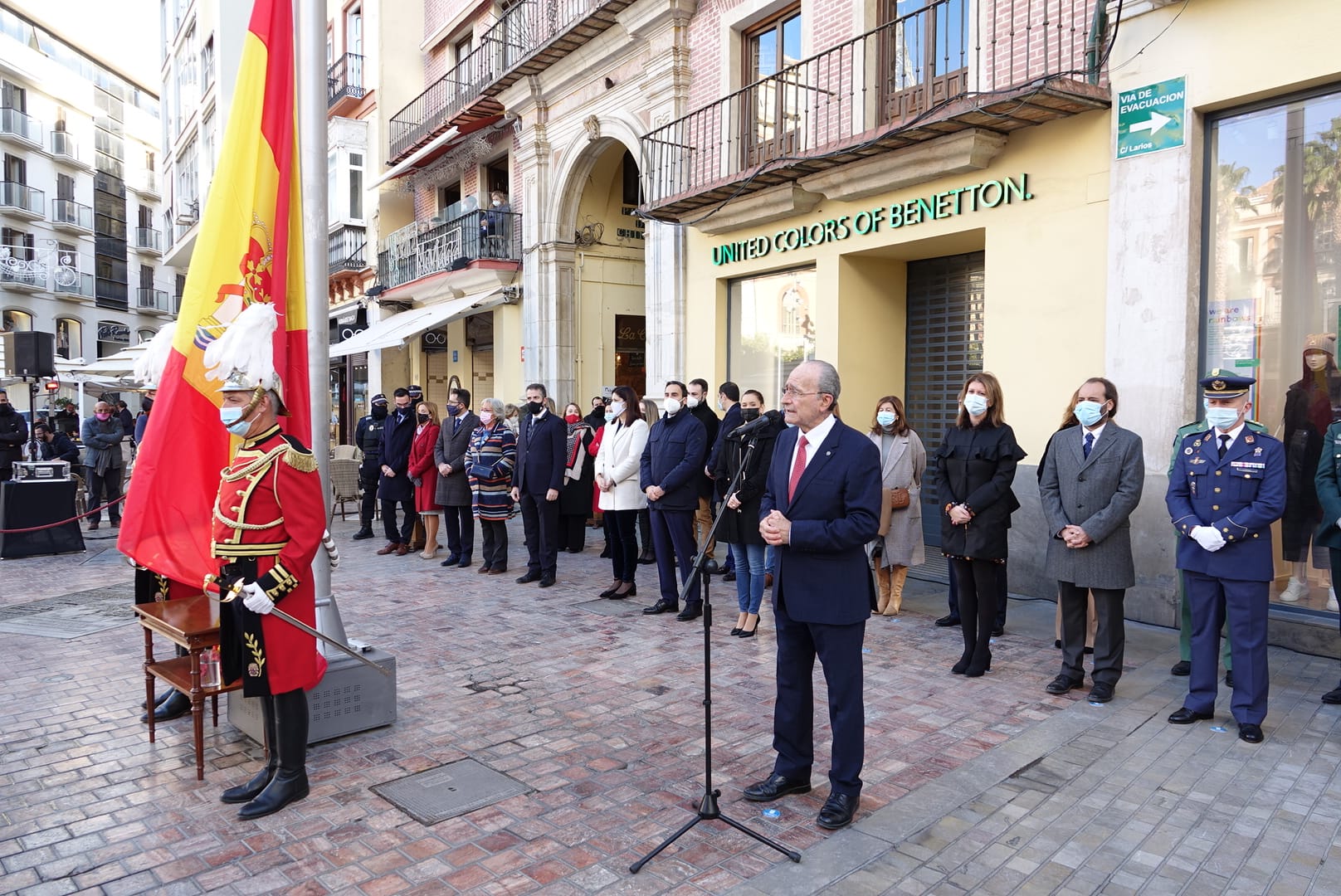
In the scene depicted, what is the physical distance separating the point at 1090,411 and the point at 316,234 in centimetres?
482

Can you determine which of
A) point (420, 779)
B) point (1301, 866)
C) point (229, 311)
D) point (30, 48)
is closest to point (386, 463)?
point (229, 311)

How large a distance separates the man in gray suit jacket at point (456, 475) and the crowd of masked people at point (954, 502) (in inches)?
0.8

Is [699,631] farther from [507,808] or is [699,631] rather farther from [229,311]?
[229,311]

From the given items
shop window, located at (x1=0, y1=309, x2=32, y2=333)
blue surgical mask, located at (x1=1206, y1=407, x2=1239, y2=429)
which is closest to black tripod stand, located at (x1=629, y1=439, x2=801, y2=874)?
blue surgical mask, located at (x1=1206, y1=407, x2=1239, y2=429)

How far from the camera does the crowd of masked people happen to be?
5.17 meters

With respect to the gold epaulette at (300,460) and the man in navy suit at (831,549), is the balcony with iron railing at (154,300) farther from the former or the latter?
the man in navy suit at (831,549)

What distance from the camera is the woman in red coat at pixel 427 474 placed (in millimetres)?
10867

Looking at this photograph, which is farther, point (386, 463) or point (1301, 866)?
point (386, 463)

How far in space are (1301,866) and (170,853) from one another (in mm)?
4544

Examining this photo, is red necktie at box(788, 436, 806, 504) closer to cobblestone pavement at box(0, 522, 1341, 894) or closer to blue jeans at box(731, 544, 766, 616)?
cobblestone pavement at box(0, 522, 1341, 894)

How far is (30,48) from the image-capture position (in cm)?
4041

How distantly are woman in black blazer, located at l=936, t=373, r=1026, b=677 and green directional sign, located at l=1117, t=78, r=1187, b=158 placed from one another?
2935 mm

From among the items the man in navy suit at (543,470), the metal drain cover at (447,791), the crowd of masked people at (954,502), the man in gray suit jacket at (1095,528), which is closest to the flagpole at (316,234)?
the metal drain cover at (447,791)

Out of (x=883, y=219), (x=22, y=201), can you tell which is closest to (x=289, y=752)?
(x=883, y=219)
